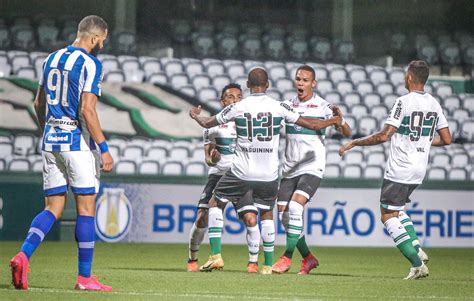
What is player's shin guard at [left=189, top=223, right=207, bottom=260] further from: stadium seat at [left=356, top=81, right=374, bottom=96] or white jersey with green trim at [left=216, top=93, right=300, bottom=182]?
stadium seat at [left=356, top=81, right=374, bottom=96]

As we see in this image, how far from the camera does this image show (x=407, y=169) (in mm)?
11008

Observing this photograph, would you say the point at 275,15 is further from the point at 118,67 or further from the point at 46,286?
the point at 46,286

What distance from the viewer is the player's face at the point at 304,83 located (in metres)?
11.6

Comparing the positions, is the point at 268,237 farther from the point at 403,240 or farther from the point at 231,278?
the point at 403,240

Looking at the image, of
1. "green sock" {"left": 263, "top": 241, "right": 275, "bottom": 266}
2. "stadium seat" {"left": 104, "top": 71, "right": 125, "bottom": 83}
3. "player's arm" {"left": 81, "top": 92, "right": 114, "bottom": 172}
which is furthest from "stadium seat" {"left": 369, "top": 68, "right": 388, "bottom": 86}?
"player's arm" {"left": 81, "top": 92, "right": 114, "bottom": 172}

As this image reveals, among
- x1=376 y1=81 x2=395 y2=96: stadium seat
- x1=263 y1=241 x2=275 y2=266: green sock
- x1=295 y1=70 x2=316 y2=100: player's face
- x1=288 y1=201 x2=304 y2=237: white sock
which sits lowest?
x1=263 y1=241 x2=275 y2=266: green sock

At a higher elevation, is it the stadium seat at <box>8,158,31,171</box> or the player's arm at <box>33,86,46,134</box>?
the player's arm at <box>33,86,46,134</box>

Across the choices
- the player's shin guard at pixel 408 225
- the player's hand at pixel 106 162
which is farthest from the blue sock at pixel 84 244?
the player's shin guard at pixel 408 225

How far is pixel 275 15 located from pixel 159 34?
3092 millimetres

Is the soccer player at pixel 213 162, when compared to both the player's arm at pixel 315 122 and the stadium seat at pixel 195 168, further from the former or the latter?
the stadium seat at pixel 195 168

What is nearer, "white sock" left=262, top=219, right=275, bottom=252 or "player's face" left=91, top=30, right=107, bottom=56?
"player's face" left=91, top=30, right=107, bottom=56

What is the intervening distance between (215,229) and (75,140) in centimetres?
312

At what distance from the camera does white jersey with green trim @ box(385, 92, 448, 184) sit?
11.0 metres

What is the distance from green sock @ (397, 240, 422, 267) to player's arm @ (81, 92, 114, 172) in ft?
11.7
